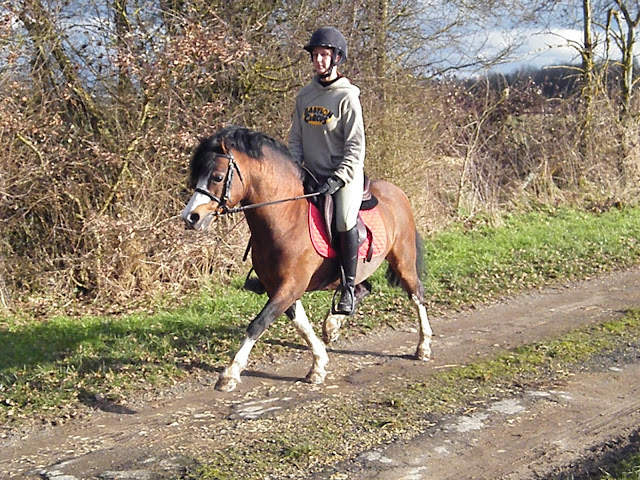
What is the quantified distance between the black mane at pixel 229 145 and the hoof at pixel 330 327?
1.95 meters

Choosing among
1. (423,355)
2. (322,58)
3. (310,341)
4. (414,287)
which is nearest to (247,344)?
(310,341)

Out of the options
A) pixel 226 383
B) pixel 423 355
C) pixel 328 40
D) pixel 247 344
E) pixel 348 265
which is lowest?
pixel 423 355

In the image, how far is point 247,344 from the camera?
17.0 feet

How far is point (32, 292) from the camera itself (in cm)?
876

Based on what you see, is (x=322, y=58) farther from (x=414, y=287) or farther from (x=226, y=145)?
(x=414, y=287)

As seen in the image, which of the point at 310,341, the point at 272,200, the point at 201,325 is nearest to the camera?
the point at 272,200

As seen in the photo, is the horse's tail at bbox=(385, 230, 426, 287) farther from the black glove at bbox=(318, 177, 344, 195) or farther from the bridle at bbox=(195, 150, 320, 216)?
the bridle at bbox=(195, 150, 320, 216)

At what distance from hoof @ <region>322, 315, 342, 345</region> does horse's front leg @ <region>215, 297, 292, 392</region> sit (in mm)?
1460

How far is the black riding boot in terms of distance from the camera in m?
5.74

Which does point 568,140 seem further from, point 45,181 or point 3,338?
point 3,338

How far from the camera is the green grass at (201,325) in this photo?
18.6 ft

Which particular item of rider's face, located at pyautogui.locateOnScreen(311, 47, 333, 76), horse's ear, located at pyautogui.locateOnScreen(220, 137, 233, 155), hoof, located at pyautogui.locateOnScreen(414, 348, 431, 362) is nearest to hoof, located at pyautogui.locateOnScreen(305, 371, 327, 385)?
hoof, located at pyautogui.locateOnScreen(414, 348, 431, 362)

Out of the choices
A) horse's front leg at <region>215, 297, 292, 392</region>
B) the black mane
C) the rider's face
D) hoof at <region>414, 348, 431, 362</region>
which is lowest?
hoof at <region>414, 348, 431, 362</region>

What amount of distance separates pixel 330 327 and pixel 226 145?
7.98 feet
